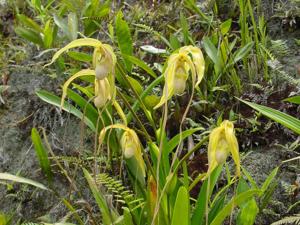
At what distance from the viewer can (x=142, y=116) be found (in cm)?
254

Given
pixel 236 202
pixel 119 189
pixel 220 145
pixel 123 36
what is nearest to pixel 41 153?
pixel 119 189

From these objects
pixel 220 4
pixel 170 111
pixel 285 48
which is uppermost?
pixel 220 4

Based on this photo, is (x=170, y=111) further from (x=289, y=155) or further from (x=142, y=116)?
(x=289, y=155)

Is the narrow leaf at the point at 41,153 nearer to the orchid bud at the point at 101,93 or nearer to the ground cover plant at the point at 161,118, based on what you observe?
the ground cover plant at the point at 161,118

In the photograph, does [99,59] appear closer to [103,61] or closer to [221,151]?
[103,61]

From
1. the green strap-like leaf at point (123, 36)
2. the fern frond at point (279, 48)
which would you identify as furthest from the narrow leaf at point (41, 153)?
the fern frond at point (279, 48)

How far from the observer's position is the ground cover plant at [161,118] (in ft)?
5.18

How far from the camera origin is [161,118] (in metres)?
1.84

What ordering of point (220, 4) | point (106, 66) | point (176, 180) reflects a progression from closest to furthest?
1. point (106, 66)
2. point (176, 180)
3. point (220, 4)

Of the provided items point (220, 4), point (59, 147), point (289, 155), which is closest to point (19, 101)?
point (59, 147)

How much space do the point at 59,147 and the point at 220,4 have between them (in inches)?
51.2

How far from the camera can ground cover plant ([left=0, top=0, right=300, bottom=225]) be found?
5.18 feet

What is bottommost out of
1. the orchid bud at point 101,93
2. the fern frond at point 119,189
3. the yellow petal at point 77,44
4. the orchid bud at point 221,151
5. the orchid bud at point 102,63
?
the fern frond at point 119,189

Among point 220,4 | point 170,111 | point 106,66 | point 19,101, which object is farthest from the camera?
point 220,4
